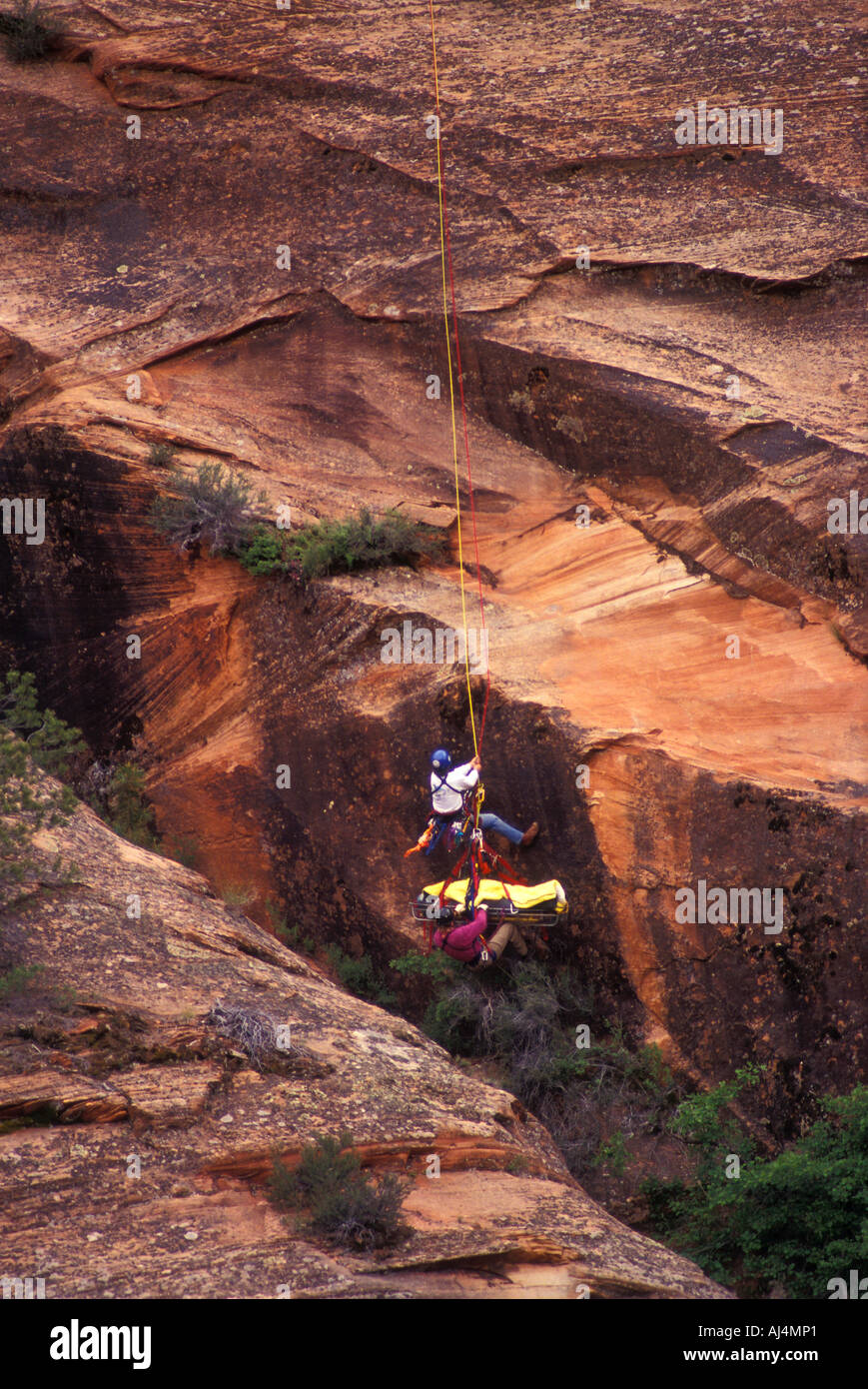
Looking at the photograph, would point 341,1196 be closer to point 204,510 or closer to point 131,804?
point 131,804

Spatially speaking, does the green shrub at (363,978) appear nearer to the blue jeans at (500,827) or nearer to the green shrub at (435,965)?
the green shrub at (435,965)

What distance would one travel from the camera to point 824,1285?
12172mm

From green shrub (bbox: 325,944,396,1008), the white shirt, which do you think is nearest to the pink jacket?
the white shirt

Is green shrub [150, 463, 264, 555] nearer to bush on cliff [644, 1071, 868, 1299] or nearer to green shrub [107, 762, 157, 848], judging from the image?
Result: green shrub [107, 762, 157, 848]

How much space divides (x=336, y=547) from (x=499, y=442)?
2.94 metres

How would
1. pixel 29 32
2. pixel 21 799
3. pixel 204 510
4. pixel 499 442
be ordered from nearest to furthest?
pixel 21 799 < pixel 204 510 < pixel 499 442 < pixel 29 32

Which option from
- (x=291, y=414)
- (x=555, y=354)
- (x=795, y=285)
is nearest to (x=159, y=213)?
(x=291, y=414)

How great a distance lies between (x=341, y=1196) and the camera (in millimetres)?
9977

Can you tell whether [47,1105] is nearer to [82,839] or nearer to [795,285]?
[82,839]

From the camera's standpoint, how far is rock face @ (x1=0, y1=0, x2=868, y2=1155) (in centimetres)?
1450

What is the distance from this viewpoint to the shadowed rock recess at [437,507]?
1331cm

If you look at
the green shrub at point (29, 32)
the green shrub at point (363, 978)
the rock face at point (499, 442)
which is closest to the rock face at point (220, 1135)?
the green shrub at point (363, 978)

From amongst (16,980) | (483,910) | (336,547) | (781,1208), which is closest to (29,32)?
(336,547)

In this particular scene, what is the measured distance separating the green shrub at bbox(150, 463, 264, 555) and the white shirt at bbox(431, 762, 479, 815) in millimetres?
4230
